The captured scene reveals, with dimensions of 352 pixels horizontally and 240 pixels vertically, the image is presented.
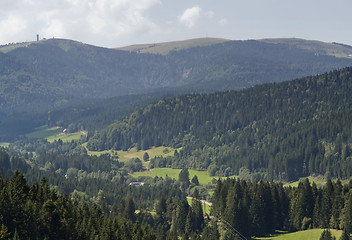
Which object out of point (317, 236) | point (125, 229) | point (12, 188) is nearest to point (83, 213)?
point (125, 229)

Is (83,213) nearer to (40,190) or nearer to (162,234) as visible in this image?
(40,190)

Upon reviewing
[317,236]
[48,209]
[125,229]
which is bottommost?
[317,236]

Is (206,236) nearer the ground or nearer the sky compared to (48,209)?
nearer the ground

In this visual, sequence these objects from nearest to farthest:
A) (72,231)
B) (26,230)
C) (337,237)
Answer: (26,230), (72,231), (337,237)

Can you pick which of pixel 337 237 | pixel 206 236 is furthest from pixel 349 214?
pixel 206 236

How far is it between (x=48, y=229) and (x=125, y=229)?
2506 centimetres

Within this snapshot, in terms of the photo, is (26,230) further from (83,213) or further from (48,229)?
(83,213)

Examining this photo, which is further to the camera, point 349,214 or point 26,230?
point 349,214

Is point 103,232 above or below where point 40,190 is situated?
below

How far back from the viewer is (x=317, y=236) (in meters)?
193

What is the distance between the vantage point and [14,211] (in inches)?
4919

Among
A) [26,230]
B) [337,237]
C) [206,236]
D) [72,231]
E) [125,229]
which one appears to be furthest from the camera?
[206,236]

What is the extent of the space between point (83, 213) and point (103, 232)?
1672 cm

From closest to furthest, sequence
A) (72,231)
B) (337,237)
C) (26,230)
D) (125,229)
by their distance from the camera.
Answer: (26,230) < (72,231) < (125,229) < (337,237)
